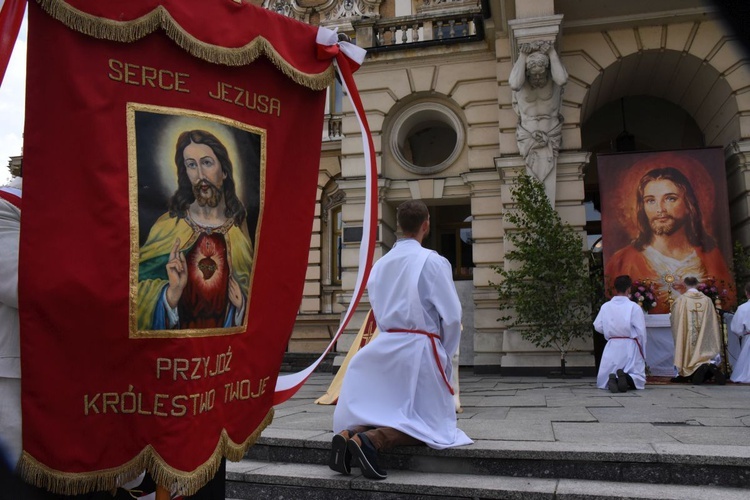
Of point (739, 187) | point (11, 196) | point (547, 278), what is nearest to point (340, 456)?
point (11, 196)

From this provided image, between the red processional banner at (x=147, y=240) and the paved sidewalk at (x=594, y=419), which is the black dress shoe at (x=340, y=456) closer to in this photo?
the paved sidewalk at (x=594, y=419)

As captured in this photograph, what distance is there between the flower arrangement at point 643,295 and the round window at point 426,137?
5.10 meters

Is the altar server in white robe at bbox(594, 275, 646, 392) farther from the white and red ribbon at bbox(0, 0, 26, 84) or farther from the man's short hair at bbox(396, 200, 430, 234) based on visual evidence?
the white and red ribbon at bbox(0, 0, 26, 84)

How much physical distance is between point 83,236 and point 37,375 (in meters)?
0.56

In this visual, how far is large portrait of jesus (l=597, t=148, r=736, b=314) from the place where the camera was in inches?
486

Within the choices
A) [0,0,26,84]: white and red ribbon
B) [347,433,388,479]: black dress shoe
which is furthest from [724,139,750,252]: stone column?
[0,0,26,84]: white and red ribbon

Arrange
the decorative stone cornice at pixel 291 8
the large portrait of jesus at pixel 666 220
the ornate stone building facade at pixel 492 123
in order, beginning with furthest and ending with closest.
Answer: the decorative stone cornice at pixel 291 8
the ornate stone building facade at pixel 492 123
the large portrait of jesus at pixel 666 220

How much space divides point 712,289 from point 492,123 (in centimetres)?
586

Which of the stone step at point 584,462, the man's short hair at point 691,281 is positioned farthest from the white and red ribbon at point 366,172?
the man's short hair at point 691,281

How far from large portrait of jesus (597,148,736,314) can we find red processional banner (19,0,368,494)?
10.9m

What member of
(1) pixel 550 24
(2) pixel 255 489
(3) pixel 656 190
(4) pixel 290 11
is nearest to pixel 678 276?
(3) pixel 656 190

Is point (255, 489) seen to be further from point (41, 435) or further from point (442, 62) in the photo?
point (442, 62)

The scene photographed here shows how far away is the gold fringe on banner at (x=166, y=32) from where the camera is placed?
2.44m

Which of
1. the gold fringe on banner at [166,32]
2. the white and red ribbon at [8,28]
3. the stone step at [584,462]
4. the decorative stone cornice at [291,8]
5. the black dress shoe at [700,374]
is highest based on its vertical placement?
the decorative stone cornice at [291,8]
